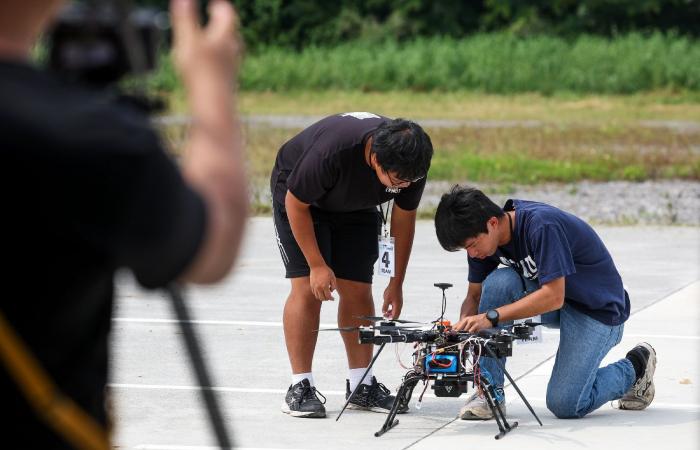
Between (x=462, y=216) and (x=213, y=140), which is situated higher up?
(x=213, y=140)

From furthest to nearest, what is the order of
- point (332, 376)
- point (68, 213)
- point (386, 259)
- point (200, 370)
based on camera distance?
point (332, 376) → point (386, 259) → point (200, 370) → point (68, 213)

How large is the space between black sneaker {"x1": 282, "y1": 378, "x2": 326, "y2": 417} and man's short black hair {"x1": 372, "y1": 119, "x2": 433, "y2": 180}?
109 centimetres

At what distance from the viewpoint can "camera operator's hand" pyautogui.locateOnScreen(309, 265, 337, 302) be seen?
616cm

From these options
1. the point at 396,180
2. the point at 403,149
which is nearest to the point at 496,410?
the point at 396,180

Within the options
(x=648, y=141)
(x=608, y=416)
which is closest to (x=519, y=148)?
(x=648, y=141)

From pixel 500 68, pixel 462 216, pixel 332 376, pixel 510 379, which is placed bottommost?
pixel 500 68

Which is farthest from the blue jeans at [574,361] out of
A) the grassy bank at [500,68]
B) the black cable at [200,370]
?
the grassy bank at [500,68]

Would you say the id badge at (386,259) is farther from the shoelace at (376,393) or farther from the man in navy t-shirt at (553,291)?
the shoelace at (376,393)

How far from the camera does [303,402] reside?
20.5ft

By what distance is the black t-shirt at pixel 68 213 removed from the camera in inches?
65.7

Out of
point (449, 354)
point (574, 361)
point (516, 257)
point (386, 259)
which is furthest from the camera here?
point (386, 259)

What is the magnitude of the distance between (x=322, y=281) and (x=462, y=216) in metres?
0.76

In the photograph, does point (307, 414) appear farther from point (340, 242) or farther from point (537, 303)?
point (537, 303)

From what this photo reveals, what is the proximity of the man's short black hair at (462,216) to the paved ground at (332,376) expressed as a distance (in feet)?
2.71
